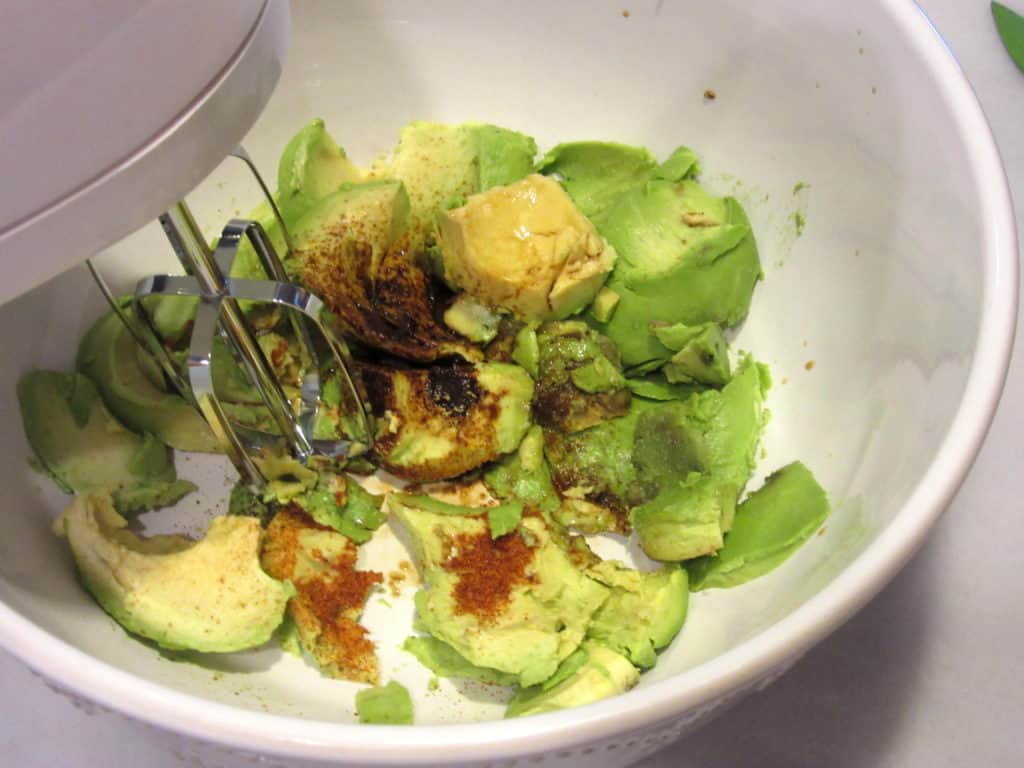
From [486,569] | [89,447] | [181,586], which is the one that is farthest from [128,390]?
[486,569]

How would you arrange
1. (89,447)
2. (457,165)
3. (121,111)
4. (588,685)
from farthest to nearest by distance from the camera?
(457,165)
(89,447)
(588,685)
(121,111)

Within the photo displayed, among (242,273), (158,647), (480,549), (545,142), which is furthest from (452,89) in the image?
(158,647)

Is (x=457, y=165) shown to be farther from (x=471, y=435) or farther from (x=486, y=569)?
(x=486, y=569)

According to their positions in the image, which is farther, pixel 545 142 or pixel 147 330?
pixel 545 142

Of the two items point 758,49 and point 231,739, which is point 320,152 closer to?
point 758,49

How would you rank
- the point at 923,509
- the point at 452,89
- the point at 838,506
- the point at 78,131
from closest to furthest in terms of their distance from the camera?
the point at 78,131
the point at 923,509
the point at 838,506
the point at 452,89

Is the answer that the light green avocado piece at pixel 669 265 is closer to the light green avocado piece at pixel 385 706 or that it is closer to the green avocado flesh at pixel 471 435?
the green avocado flesh at pixel 471 435
